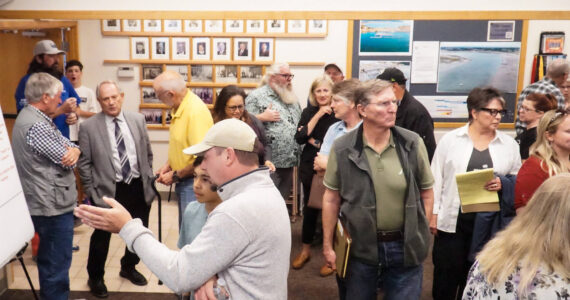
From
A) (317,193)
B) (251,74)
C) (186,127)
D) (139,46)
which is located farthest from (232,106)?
(139,46)

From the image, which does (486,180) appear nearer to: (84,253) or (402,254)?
(402,254)

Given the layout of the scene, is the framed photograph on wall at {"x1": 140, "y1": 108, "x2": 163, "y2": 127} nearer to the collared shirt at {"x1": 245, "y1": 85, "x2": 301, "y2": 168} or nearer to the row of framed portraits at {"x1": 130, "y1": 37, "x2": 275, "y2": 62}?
the row of framed portraits at {"x1": 130, "y1": 37, "x2": 275, "y2": 62}

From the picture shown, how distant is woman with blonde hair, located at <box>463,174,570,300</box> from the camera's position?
5.13 ft

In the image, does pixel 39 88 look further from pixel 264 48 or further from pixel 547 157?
pixel 264 48

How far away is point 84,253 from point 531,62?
448 centimetres

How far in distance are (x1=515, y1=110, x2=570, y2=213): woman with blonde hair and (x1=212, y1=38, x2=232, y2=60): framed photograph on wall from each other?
3.64 m

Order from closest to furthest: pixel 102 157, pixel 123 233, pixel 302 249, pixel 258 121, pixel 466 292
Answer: pixel 123 233, pixel 466 292, pixel 102 157, pixel 258 121, pixel 302 249

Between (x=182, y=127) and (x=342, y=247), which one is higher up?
(x=182, y=127)

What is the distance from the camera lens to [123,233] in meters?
1.75

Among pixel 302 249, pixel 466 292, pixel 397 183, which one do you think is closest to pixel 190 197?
pixel 302 249

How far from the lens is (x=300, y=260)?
4.18 meters

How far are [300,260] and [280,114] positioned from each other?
122 centimetres

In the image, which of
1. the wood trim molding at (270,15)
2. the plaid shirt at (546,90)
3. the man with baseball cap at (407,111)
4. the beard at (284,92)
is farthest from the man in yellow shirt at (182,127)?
the plaid shirt at (546,90)

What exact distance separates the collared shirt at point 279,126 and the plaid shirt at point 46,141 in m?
1.73
